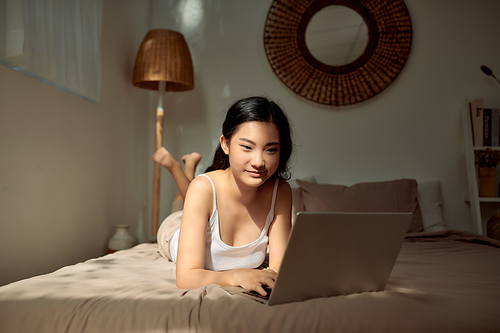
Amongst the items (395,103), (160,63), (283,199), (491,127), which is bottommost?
(283,199)

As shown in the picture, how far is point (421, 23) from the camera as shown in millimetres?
2791

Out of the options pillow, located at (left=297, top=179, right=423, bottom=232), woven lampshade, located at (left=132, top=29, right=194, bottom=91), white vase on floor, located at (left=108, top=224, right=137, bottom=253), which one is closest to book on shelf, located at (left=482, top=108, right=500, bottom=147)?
pillow, located at (left=297, top=179, right=423, bottom=232)

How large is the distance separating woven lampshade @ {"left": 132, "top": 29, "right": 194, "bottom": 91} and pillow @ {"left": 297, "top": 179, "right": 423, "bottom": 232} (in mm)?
1096

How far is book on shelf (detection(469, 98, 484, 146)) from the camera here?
98.7 inches

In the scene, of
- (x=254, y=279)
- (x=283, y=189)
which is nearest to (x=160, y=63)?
(x=283, y=189)

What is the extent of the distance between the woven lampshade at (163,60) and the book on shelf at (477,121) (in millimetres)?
1976

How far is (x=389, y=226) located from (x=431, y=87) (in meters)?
2.31

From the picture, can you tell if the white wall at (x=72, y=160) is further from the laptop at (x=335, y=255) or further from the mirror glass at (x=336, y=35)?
the mirror glass at (x=336, y=35)

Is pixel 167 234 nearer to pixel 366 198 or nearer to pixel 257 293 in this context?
pixel 257 293

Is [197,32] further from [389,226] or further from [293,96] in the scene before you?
[389,226]

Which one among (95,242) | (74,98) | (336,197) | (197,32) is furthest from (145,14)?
(336,197)

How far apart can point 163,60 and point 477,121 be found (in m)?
2.17

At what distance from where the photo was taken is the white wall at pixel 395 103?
2.72 metres

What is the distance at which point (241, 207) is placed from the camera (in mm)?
1284
